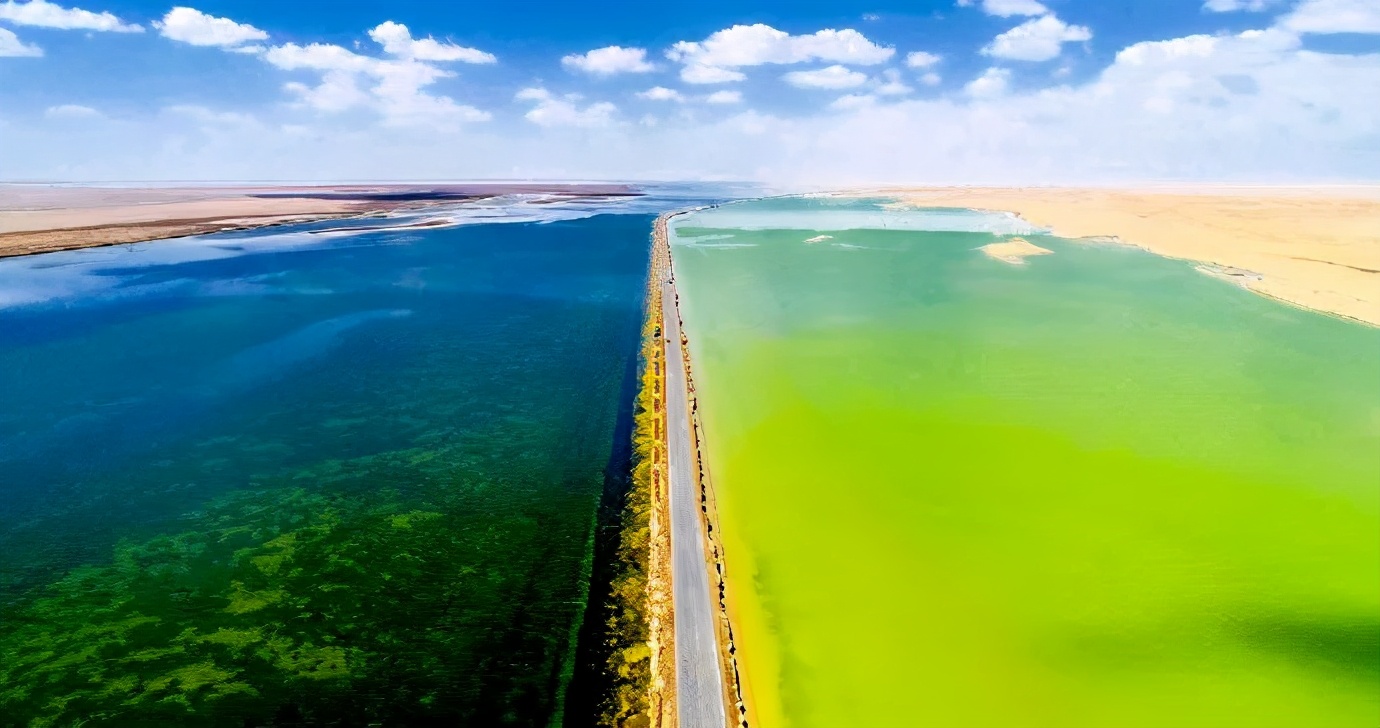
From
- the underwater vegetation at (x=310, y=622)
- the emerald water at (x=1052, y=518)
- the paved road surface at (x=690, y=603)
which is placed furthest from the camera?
the emerald water at (x=1052, y=518)

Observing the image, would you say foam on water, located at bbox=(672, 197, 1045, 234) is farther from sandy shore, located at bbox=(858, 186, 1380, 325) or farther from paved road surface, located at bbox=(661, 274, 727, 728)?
paved road surface, located at bbox=(661, 274, 727, 728)

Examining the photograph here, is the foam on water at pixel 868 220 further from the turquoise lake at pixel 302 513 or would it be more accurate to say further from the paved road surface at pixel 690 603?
the paved road surface at pixel 690 603

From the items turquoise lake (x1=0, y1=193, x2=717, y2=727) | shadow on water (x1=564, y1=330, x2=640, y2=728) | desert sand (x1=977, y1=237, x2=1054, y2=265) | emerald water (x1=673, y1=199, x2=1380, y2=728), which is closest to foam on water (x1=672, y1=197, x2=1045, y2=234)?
desert sand (x1=977, y1=237, x2=1054, y2=265)

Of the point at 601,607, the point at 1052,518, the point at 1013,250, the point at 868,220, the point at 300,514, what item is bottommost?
the point at 1052,518

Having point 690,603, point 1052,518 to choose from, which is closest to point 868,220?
point 1052,518

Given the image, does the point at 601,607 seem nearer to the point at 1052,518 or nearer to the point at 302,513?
the point at 302,513

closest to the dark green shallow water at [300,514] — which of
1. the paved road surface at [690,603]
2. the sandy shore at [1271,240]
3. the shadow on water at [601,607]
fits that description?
the shadow on water at [601,607]
